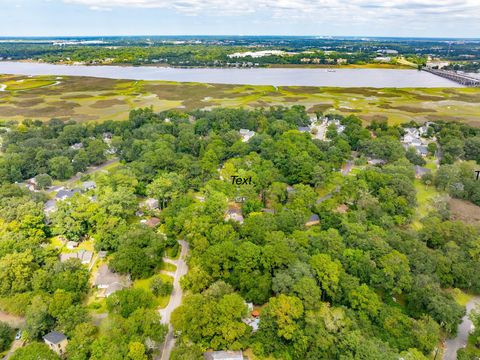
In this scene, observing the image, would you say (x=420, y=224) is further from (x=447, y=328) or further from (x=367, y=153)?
(x=367, y=153)

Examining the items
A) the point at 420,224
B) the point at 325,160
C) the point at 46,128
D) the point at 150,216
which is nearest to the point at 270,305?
the point at 150,216

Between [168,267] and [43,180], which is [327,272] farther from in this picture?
[43,180]

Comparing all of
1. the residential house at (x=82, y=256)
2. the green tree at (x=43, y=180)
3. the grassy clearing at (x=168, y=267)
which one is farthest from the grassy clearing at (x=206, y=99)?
the grassy clearing at (x=168, y=267)

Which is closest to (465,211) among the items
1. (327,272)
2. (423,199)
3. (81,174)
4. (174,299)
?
(423,199)

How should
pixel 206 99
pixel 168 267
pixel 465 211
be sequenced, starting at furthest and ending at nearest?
pixel 206 99 → pixel 465 211 → pixel 168 267

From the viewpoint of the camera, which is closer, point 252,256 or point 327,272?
point 327,272

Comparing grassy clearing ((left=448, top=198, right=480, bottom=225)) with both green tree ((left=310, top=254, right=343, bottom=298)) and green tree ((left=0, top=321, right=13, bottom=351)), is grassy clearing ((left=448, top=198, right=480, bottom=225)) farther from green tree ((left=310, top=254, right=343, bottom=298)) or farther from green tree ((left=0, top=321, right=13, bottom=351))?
green tree ((left=0, top=321, right=13, bottom=351))
